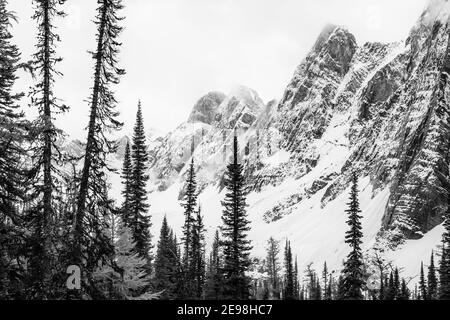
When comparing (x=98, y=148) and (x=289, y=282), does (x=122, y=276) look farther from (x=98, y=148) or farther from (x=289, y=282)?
(x=289, y=282)

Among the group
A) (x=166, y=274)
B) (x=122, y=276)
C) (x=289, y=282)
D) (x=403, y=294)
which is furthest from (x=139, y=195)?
(x=403, y=294)

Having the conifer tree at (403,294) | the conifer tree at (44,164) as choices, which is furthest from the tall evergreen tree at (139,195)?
the conifer tree at (403,294)

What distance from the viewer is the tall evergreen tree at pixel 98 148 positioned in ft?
59.3

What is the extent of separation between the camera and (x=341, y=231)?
160 meters

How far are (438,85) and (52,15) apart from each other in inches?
5929

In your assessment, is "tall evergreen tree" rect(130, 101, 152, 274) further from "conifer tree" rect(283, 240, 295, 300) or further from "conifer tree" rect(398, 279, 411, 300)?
"conifer tree" rect(398, 279, 411, 300)

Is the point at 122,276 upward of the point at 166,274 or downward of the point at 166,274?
downward

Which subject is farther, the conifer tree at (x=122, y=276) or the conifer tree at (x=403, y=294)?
the conifer tree at (x=403, y=294)

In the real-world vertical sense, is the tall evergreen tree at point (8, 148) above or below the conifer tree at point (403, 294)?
above

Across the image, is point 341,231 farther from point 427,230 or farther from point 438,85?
point 438,85

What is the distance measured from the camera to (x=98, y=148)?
1820cm

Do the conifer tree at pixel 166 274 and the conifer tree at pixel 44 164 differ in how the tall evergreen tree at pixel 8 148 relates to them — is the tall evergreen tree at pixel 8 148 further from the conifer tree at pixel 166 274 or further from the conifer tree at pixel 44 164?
the conifer tree at pixel 166 274

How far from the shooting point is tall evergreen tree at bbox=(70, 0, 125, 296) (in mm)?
18078
